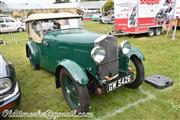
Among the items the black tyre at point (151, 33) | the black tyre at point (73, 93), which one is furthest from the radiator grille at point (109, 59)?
the black tyre at point (151, 33)

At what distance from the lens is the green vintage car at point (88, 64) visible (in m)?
3.03

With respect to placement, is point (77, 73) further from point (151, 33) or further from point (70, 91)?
point (151, 33)

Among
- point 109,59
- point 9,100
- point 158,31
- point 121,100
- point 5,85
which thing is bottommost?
point 121,100

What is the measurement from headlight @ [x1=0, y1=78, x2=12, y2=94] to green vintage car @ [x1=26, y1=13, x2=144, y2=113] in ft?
2.94

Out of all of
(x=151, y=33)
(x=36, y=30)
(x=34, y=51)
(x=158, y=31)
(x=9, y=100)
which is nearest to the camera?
(x=9, y=100)

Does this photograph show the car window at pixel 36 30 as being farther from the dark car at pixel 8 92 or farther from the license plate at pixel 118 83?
the license plate at pixel 118 83

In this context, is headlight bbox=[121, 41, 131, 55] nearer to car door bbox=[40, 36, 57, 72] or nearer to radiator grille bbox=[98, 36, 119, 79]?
radiator grille bbox=[98, 36, 119, 79]

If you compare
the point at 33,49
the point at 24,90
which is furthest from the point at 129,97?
the point at 33,49

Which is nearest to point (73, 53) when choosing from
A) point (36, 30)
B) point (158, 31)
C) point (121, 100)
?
point (121, 100)

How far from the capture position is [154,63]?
573 centimetres

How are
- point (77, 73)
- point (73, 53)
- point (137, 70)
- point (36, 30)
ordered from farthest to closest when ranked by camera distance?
point (36, 30) → point (137, 70) → point (73, 53) → point (77, 73)

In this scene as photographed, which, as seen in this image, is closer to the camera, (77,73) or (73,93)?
(77,73)

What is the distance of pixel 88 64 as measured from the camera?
10.8ft

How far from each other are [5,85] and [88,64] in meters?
1.39
